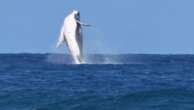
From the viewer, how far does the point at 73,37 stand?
46.5 metres

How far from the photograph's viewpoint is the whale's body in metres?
46.4

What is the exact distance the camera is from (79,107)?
89.9 feet

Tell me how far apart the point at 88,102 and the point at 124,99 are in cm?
111

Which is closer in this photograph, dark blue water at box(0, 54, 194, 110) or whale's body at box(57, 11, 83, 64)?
dark blue water at box(0, 54, 194, 110)

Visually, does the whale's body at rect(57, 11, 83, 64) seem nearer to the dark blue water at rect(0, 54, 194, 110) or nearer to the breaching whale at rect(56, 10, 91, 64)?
the breaching whale at rect(56, 10, 91, 64)

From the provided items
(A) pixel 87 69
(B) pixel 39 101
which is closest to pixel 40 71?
(A) pixel 87 69

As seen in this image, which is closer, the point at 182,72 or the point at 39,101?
the point at 39,101

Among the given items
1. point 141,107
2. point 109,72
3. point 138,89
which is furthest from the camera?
point 109,72

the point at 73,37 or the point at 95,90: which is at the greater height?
the point at 73,37

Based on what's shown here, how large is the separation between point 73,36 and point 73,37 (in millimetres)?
49

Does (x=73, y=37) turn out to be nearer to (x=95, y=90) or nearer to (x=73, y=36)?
(x=73, y=36)

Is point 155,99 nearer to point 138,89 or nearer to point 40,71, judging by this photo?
point 138,89

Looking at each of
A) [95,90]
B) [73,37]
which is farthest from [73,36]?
[95,90]

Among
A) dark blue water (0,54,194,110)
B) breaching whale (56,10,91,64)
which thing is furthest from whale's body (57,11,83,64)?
dark blue water (0,54,194,110)
